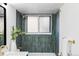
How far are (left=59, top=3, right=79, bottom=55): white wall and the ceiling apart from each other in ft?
0.29

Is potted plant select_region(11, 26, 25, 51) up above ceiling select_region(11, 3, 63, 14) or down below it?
below

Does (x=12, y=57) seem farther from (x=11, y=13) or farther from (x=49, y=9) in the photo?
(x=49, y=9)

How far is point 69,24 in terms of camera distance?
138 centimetres

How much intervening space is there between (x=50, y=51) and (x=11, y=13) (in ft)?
1.96

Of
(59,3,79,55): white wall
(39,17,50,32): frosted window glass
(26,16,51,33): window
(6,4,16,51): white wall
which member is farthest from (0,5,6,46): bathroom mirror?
(59,3,79,55): white wall

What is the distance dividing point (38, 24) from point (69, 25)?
35 cm

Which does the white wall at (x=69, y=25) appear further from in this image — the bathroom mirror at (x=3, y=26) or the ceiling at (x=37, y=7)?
the bathroom mirror at (x=3, y=26)

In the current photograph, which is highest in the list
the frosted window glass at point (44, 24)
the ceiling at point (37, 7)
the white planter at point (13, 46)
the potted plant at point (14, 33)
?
the ceiling at point (37, 7)

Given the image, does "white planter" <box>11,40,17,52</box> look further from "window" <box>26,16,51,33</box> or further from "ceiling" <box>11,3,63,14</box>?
"ceiling" <box>11,3,63,14</box>

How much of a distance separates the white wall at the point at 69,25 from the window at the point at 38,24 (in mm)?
167

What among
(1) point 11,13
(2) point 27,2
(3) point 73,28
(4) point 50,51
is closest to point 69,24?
(3) point 73,28

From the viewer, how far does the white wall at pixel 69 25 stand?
54.1 inches

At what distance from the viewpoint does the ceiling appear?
1357mm

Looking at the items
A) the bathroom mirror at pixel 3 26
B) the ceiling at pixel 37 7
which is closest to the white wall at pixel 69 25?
the ceiling at pixel 37 7
